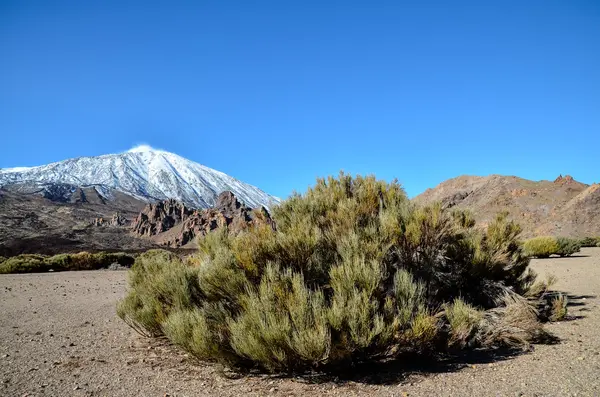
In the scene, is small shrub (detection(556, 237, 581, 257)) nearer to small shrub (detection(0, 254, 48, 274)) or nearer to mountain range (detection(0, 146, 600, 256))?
mountain range (detection(0, 146, 600, 256))

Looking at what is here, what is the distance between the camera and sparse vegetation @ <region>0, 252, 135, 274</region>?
20547mm

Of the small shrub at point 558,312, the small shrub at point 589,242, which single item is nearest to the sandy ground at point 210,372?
the small shrub at point 558,312

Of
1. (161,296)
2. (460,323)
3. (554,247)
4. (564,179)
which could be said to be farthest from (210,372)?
(564,179)

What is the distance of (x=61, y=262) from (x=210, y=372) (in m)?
22.1

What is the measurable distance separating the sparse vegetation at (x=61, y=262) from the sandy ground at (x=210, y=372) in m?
16.1

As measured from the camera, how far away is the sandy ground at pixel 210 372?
4.33 m

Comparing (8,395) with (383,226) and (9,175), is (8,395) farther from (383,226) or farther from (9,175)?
(9,175)

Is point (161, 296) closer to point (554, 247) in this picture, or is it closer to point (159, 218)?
point (554, 247)

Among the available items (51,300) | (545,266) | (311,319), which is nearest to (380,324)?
(311,319)

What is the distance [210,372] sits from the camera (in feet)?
16.5

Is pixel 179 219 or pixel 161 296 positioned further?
pixel 179 219

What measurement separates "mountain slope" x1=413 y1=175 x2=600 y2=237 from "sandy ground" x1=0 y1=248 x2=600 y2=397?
2155cm

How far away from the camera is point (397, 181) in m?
7.85

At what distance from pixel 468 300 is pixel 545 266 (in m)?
12.9
